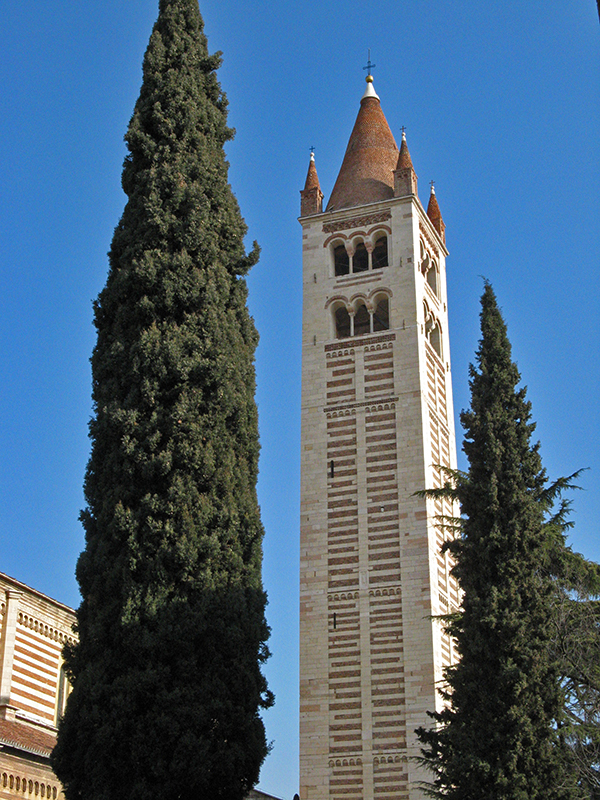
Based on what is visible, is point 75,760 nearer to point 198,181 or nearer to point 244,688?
point 244,688

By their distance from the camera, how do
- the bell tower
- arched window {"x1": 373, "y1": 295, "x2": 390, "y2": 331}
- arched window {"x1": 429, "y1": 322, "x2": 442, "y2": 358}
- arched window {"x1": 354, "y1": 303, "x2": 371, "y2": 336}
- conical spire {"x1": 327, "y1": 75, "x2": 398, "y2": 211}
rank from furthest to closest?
conical spire {"x1": 327, "y1": 75, "x2": 398, "y2": 211} < arched window {"x1": 429, "y1": 322, "x2": 442, "y2": 358} < arched window {"x1": 354, "y1": 303, "x2": 371, "y2": 336} < arched window {"x1": 373, "y1": 295, "x2": 390, "y2": 331} < the bell tower

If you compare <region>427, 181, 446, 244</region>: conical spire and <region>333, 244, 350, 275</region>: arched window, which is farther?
<region>427, 181, 446, 244</region>: conical spire

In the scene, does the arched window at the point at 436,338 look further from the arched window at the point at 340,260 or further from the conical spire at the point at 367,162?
the conical spire at the point at 367,162

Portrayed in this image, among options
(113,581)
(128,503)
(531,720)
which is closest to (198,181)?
(128,503)

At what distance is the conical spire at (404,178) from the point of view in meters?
31.6

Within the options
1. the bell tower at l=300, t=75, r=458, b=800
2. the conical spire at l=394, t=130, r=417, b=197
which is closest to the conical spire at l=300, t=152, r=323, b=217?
the bell tower at l=300, t=75, r=458, b=800

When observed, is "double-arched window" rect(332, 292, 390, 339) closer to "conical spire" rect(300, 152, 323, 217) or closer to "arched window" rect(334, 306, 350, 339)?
"arched window" rect(334, 306, 350, 339)

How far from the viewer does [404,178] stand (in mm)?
31750

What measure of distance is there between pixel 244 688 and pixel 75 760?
2187 mm

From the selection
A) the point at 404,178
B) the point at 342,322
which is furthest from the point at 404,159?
the point at 342,322

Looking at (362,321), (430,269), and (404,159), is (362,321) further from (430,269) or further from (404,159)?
(404,159)

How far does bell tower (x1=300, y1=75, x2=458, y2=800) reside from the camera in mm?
26141

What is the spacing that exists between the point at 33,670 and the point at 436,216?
62.8 ft

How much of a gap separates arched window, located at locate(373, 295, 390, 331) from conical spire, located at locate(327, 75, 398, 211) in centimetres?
305
